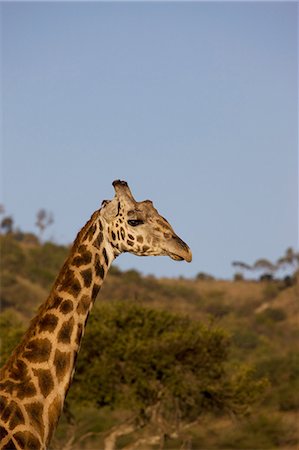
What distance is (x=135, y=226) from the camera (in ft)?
34.0

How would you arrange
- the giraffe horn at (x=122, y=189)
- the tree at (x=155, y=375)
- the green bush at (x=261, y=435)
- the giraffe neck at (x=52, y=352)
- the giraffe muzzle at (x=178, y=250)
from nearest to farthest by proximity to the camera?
the giraffe neck at (x=52, y=352), the giraffe muzzle at (x=178, y=250), the giraffe horn at (x=122, y=189), the tree at (x=155, y=375), the green bush at (x=261, y=435)

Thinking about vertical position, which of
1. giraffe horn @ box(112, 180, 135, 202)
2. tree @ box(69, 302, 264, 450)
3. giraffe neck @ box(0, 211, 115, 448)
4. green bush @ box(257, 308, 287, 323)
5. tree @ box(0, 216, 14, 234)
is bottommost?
giraffe neck @ box(0, 211, 115, 448)

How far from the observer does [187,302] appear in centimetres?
8325

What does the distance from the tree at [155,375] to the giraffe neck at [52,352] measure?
19380 mm

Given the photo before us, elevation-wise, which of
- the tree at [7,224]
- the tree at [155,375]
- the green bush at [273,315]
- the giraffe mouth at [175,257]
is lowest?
the giraffe mouth at [175,257]

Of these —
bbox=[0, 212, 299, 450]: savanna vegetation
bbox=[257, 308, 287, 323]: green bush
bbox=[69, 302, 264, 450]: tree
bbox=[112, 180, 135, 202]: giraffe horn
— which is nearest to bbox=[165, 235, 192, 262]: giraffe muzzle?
bbox=[112, 180, 135, 202]: giraffe horn

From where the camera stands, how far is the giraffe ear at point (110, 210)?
34.3 ft

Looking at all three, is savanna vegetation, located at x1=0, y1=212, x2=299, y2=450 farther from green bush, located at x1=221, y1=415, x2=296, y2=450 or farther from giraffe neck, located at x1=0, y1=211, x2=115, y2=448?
giraffe neck, located at x1=0, y1=211, x2=115, y2=448

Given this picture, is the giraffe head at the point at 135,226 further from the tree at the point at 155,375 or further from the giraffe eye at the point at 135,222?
the tree at the point at 155,375

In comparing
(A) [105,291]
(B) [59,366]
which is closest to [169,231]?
(B) [59,366]

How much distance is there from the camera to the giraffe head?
406 inches

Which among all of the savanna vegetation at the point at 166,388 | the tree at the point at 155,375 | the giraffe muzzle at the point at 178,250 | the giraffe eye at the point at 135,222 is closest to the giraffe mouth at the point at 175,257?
the giraffe muzzle at the point at 178,250

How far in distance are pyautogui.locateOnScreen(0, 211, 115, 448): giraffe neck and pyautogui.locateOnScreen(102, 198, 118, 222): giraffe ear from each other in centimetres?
11

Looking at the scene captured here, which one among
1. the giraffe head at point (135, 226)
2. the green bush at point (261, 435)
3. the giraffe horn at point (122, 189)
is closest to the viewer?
the giraffe head at point (135, 226)
